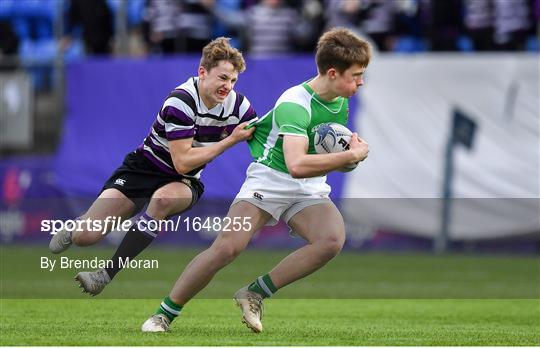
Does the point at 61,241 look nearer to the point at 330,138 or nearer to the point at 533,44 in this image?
the point at 330,138

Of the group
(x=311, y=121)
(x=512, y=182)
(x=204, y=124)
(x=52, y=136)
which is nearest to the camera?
(x=311, y=121)

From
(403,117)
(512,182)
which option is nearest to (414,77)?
(403,117)

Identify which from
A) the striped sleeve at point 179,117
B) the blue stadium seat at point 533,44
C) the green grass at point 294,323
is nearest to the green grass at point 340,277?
the green grass at point 294,323

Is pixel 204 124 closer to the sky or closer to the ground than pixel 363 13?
closer to the sky

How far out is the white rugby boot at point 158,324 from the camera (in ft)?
28.6

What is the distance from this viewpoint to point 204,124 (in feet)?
30.3

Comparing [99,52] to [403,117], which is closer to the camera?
[403,117]

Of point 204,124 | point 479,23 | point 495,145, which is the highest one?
point 204,124

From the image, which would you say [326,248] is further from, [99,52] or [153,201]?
[99,52]

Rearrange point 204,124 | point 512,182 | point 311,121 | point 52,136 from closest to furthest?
1. point 311,121
2. point 204,124
3. point 512,182
4. point 52,136

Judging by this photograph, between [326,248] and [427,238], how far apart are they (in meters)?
9.33

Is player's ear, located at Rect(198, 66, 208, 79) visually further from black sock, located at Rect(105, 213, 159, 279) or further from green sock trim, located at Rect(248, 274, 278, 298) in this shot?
green sock trim, located at Rect(248, 274, 278, 298)

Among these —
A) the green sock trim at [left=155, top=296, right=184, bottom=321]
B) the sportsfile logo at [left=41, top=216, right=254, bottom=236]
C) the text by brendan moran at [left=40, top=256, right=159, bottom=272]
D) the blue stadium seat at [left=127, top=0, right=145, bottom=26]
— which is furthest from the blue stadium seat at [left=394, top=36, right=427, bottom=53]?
the green sock trim at [left=155, top=296, right=184, bottom=321]

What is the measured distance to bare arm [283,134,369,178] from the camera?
8164mm
